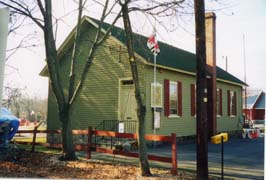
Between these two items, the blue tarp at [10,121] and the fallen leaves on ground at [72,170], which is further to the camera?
the blue tarp at [10,121]

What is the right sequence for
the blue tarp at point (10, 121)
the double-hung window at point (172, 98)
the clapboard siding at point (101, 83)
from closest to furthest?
the blue tarp at point (10, 121) < the clapboard siding at point (101, 83) < the double-hung window at point (172, 98)

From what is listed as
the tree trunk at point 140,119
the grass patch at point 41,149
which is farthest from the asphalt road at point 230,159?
the grass patch at point 41,149

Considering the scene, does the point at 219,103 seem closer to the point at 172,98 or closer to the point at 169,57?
the point at 172,98

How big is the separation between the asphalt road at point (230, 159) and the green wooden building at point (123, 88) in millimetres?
1576

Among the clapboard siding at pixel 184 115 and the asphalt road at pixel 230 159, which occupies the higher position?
the clapboard siding at pixel 184 115

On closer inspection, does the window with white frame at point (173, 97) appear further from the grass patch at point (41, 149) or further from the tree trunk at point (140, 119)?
the tree trunk at point (140, 119)

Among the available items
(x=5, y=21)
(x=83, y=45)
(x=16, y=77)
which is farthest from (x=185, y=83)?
(x=5, y=21)

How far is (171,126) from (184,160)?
389 centimetres

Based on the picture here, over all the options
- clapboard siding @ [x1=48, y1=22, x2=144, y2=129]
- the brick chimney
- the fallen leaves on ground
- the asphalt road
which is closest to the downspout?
the fallen leaves on ground

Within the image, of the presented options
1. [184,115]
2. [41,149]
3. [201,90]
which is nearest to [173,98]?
[184,115]

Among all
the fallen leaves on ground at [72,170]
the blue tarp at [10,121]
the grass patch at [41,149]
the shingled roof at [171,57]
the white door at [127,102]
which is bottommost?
the fallen leaves on ground at [72,170]

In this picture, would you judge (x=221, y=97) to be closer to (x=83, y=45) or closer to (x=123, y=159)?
(x=83, y=45)

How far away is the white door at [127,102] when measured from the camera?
1183 cm

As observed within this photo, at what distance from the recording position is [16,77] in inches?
368
